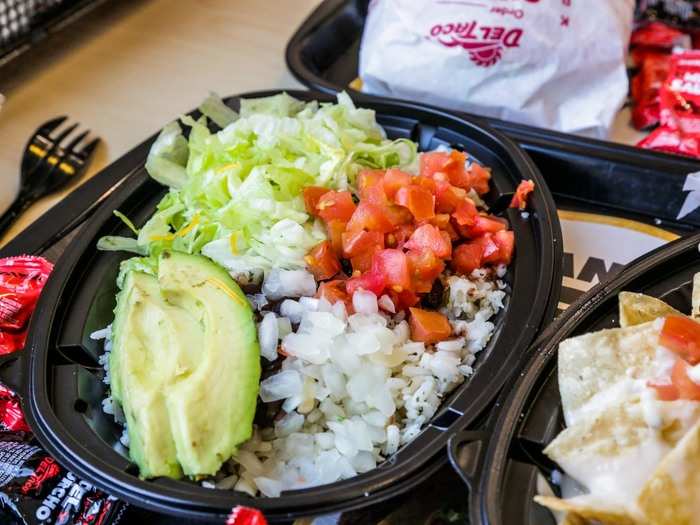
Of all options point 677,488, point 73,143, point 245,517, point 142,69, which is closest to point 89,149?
point 73,143

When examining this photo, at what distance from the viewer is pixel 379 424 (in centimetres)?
117

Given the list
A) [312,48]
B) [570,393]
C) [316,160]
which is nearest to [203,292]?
[316,160]

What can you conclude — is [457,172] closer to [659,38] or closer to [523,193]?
[523,193]

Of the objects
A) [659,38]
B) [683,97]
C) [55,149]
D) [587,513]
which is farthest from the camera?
[659,38]

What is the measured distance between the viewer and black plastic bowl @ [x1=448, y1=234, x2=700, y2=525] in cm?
95

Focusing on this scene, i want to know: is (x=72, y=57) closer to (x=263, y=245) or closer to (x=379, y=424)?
(x=263, y=245)

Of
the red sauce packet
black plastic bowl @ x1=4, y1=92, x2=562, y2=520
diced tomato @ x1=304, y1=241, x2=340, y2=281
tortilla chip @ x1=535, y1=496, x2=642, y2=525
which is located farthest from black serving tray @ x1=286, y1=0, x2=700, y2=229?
the red sauce packet

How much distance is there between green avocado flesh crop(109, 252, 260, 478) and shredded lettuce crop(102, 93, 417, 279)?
0.14 m

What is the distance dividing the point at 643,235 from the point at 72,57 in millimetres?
1947

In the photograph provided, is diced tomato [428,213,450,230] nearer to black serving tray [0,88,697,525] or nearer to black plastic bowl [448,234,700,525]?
black plastic bowl [448,234,700,525]

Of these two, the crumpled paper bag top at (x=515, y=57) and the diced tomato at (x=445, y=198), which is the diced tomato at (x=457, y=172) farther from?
the crumpled paper bag top at (x=515, y=57)

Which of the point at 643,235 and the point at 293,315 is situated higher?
the point at 293,315

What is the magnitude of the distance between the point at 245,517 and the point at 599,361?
21.8 inches

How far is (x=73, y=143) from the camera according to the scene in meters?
1.98
